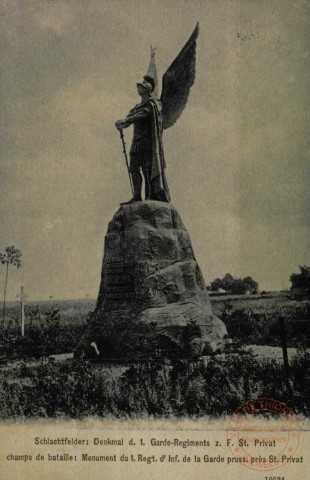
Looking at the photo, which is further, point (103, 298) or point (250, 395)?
point (103, 298)

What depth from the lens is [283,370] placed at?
6062mm

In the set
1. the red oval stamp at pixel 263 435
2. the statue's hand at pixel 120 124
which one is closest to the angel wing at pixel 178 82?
the statue's hand at pixel 120 124

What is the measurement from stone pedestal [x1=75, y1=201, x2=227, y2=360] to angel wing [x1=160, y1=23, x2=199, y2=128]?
73.0 inches

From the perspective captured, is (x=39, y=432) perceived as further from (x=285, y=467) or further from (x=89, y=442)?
(x=285, y=467)

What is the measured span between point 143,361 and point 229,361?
3.87ft

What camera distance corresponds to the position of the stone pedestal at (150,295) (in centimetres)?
668

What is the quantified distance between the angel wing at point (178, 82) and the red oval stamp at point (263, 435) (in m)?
5.01

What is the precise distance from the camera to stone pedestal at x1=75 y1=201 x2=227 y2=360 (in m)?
6.68

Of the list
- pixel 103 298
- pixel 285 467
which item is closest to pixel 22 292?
pixel 103 298

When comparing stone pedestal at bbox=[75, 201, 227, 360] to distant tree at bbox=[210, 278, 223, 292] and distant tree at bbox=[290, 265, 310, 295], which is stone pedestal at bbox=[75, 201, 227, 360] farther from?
distant tree at bbox=[210, 278, 223, 292]

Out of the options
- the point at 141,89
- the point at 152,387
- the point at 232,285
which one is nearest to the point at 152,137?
the point at 141,89

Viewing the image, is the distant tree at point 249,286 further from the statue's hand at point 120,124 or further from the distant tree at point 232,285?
the statue's hand at point 120,124

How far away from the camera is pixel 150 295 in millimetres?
6879

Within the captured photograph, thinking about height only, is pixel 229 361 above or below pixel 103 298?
below
